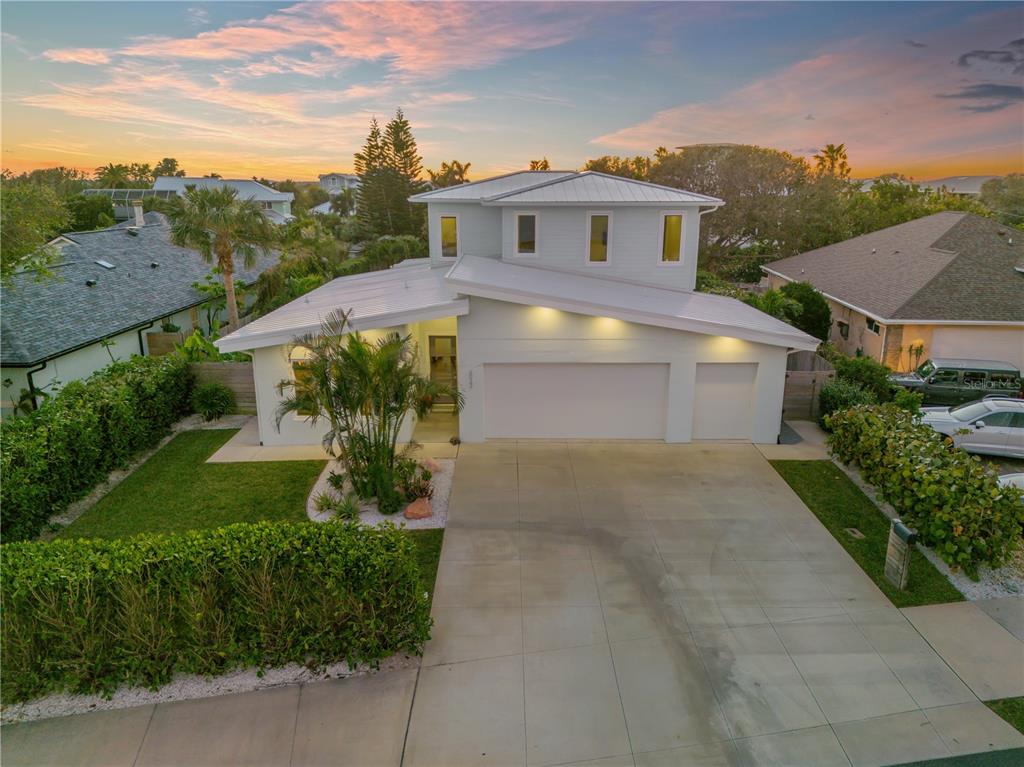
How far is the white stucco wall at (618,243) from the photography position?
672 inches

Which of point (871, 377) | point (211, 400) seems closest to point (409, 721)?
point (211, 400)

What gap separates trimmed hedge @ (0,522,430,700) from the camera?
6832 millimetres

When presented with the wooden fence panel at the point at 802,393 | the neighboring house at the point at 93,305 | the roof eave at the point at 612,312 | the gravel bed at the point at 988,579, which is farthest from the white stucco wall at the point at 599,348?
the neighboring house at the point at 93,305

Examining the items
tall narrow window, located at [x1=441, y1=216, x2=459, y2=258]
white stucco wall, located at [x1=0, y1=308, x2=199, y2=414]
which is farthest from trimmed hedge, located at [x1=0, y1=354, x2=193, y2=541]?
tall narrow window, located at [x1=441, y1=216, x2=459, y2=258]

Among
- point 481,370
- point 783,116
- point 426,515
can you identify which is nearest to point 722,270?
point 783,116

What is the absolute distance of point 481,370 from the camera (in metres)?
14.2

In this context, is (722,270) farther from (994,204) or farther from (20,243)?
(20,243)

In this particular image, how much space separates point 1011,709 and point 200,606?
9.31 meters

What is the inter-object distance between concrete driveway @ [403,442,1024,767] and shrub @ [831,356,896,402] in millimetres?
5564

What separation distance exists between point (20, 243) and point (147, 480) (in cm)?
749

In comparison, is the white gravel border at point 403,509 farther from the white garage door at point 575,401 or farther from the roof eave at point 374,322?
the roof eave at point 374,322

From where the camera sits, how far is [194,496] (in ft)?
39.2

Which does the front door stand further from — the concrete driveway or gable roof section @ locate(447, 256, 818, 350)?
the concrete driveway

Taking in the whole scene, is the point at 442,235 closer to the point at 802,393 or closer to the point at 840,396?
the point at 802,393
